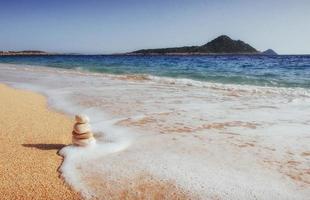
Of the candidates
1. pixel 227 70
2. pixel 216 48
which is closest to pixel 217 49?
pixel 216 48

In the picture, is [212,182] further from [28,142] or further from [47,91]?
[47,91]

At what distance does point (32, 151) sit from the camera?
3.68 m

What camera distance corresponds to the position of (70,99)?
753 centimetres

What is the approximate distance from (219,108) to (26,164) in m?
4.03

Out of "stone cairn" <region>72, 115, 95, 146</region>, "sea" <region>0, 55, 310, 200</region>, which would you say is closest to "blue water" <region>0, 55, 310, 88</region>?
"sea" <region>0, 55, 310, 200</region>

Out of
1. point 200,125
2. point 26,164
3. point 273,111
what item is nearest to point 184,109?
point 200,125

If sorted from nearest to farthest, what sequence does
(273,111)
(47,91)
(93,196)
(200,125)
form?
(93,196)
(200,125)
(273,111)
(47,91)

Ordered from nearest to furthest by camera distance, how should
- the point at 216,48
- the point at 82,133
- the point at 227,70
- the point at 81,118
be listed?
the point at 81,118
the point at 82,133
the point at 227,70
the point at 216,48

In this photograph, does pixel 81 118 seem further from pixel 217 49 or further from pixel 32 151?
pixel 217 49

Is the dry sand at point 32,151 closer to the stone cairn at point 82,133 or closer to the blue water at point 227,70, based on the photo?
the stone cairn at point 82,133

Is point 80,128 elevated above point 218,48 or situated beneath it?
elevated above

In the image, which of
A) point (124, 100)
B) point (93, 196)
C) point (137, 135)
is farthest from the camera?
point (124, 100)

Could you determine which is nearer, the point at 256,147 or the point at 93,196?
the point at 93,196

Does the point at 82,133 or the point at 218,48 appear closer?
the point at 82,133
